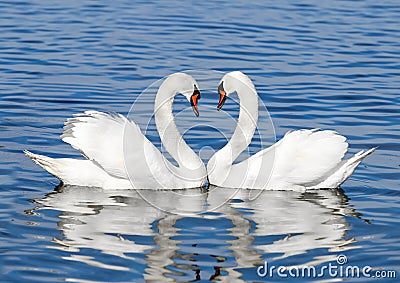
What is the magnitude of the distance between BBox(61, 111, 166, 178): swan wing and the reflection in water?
0.38m

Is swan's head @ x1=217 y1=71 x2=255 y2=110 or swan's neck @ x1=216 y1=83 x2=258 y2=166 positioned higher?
swan's head @ x1=217 y1=71 x2=255 y2=110

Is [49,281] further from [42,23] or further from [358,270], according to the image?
[42,23]

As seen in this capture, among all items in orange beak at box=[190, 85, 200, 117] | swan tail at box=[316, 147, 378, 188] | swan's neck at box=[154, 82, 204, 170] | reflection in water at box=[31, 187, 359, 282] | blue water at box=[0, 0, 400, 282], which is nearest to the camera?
reflection in water at box=[31, 187, 359, 282]

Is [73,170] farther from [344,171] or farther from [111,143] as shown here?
[344,171]

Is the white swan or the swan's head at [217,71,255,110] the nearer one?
the white swan

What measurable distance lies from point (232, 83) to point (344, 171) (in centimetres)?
163

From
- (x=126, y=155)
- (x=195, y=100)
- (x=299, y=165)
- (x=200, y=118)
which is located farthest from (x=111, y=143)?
(x=200, y=118)

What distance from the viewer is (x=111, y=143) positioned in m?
10.3

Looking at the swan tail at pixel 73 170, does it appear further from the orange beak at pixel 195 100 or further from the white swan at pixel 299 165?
the white swan at pixel 299 165

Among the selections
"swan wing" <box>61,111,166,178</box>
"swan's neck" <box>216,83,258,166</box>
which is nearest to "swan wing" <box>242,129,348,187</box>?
"swan's neck" <box>216,83,258,166</box>

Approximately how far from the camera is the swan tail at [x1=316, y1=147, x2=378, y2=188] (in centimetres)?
1058

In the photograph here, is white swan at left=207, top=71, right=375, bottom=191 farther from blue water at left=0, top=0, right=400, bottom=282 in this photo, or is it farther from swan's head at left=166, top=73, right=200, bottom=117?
swan's head at left=166, top=73, right=200, bottom=117

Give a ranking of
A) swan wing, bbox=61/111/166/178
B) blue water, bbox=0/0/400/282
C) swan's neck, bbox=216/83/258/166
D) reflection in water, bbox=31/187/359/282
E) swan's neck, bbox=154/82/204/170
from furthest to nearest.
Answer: swan's neck, bbox=216/83/258/166 < swan's neck, bbox=154/82/204/170 < swan wing, bbox=61/111/166/178 < blue water, bbox=0/0/400/282 < reflection in water, bbox=31/187/359/282

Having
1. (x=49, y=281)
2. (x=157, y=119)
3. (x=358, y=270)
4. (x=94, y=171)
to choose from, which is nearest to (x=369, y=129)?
(x=157, y=119)
